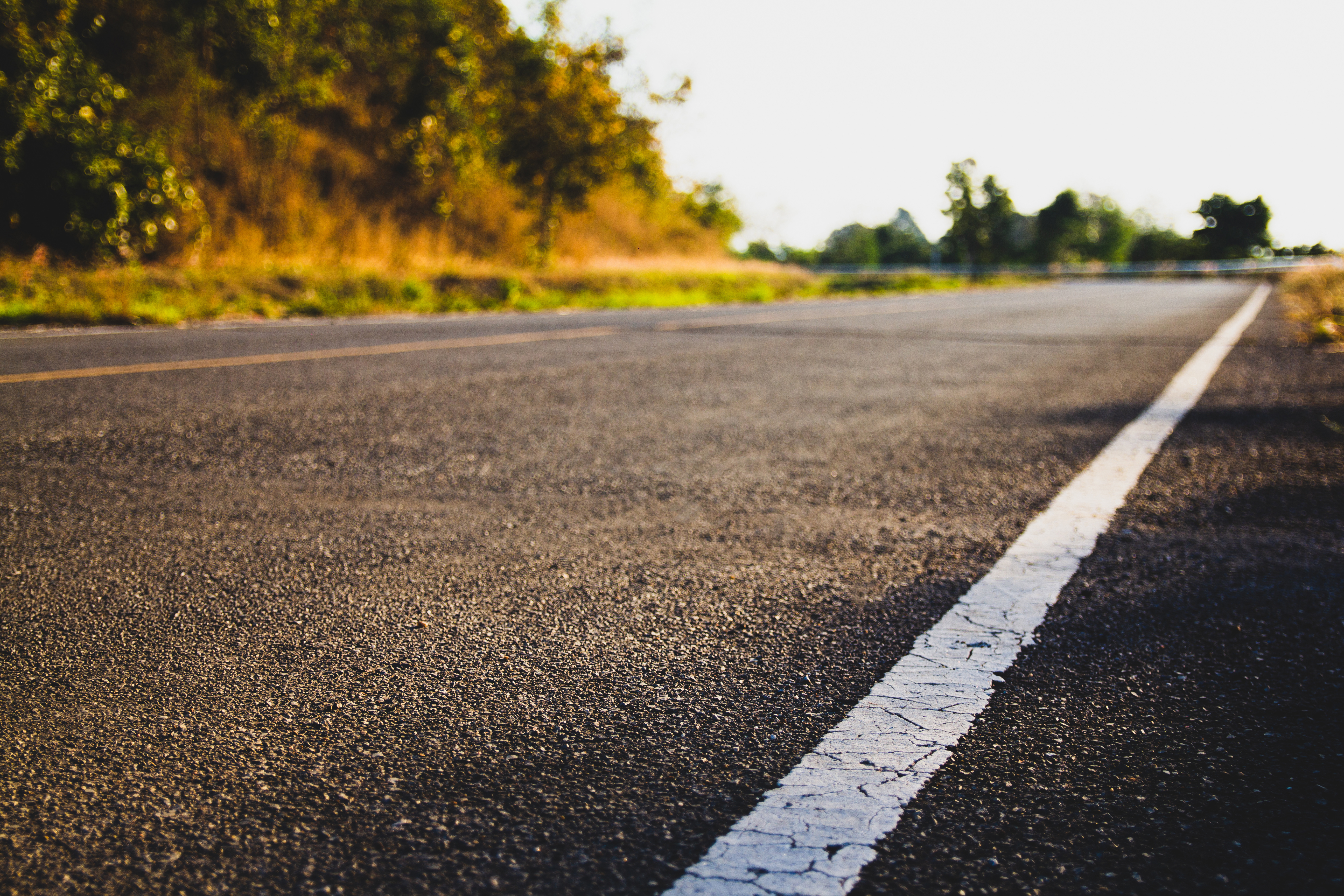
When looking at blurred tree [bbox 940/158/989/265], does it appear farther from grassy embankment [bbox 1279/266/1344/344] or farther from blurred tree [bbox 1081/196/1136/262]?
grassy embankment [bbox 1279/266/1344/344]

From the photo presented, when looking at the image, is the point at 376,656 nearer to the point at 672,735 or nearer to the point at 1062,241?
the point at 672,735

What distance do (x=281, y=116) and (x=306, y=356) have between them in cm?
1155

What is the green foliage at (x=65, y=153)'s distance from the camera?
9914 mm

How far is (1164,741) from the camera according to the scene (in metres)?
1.35

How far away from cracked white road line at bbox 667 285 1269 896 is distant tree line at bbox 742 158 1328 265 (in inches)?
2416

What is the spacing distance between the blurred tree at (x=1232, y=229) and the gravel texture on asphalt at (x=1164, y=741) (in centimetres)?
8000

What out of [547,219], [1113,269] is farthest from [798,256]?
[547,219]

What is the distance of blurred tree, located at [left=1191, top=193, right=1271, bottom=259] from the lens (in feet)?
225

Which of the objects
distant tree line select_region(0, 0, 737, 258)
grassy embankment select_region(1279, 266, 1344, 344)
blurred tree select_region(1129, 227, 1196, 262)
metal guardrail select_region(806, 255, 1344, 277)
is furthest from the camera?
blurred tree select_region(1129, 227, 1196, 262)

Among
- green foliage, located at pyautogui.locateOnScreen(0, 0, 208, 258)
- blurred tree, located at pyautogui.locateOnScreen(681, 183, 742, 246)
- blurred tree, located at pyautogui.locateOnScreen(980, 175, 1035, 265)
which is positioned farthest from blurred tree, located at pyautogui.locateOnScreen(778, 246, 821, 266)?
green foliage, located at pyautogui.locateOnScreen(0, 0, 208, 258)

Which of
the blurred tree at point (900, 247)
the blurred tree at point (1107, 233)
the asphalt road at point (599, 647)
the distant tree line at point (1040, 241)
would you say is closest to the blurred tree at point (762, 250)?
the distant tree line at point (1040, 241)

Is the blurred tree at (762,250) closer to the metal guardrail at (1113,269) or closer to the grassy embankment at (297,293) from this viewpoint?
the metal guardrail at (1113,269)

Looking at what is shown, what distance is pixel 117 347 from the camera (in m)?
6.05

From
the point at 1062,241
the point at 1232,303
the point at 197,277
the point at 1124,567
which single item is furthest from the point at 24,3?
the point at 1062,241
